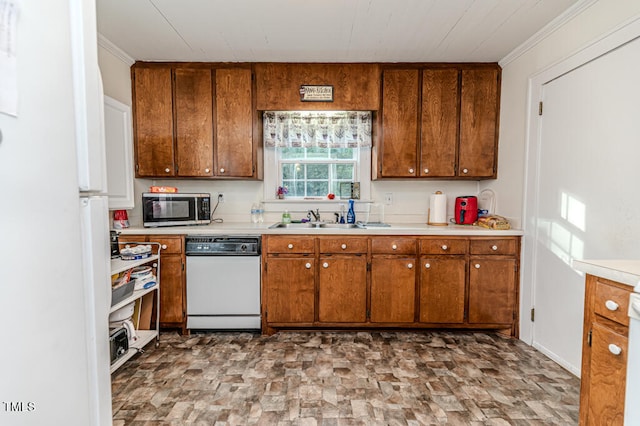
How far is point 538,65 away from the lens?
2402 millimetres

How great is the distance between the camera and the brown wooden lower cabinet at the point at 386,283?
2.66 meters

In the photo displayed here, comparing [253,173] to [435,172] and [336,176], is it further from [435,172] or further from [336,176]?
[435,172]

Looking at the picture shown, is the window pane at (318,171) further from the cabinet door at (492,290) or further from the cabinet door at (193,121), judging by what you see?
the cabinet door at (492,290)

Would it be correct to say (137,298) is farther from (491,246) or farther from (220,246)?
(491,246)

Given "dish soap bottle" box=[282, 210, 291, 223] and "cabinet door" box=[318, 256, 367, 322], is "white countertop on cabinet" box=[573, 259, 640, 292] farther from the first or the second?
"dish soap bottle" box=[282, 210, 291, 223]

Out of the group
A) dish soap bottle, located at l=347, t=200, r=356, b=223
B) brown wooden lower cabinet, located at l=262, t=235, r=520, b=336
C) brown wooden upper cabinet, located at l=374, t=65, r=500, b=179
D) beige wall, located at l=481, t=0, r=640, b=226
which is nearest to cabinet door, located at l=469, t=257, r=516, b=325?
brown wooden lower cabinet, located at l=262, t=235, r=520, b=336

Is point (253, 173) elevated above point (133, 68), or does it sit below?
below

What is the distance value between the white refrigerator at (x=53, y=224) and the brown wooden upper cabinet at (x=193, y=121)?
216 centimetres

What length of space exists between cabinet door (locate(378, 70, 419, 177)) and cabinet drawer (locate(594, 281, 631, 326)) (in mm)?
1851

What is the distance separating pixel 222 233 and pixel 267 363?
3.63ft

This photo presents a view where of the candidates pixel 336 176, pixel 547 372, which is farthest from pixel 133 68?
pixel 547 372

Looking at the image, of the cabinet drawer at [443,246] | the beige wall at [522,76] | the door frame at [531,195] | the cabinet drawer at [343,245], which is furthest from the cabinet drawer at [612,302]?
the cabinet drawer at [343,245]

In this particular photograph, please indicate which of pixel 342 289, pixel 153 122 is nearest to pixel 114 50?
pixel 153 122

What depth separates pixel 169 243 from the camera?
2.62 meters
